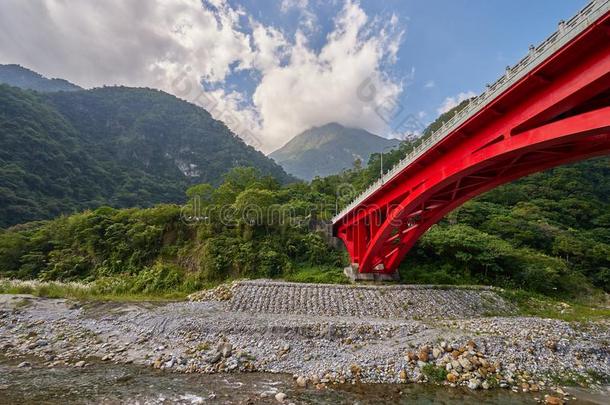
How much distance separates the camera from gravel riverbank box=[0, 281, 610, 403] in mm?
7891

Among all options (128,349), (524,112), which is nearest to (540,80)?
(524,112)

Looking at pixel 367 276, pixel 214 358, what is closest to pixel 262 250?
pixel 367 276

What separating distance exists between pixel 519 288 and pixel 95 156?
80.4 metres

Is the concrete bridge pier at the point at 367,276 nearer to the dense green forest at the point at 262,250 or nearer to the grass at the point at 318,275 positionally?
the grass at the point at 318,275

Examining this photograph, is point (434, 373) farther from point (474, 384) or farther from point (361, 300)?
point (361, 300)

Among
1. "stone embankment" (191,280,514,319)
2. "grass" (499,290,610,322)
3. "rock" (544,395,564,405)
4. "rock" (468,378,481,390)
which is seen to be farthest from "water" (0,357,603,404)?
"grass" (499,290,610,322)

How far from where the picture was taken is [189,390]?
696 centimetres

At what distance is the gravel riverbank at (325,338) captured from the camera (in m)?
7.89

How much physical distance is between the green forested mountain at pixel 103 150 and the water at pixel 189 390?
37.1 meters

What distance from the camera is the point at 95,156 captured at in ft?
205

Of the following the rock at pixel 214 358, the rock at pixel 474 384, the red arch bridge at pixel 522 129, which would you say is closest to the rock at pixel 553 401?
the rock at pixel 474 384

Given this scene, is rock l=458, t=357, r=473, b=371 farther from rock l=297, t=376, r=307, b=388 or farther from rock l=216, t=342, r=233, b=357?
rock l=216, t=342, r=233, b=357

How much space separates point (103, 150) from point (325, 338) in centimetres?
8089

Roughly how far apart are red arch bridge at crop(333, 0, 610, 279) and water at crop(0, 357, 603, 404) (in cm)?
675
